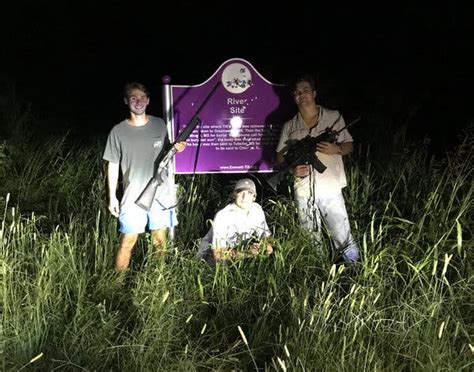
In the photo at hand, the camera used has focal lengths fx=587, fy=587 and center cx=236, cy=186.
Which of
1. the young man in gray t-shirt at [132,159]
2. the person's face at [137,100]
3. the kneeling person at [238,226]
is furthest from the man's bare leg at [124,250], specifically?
the person's face at [137,100]

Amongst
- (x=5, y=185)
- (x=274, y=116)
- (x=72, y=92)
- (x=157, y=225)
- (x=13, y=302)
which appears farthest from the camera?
(x=72, y=92)

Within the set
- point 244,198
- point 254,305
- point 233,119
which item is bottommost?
point 254,305

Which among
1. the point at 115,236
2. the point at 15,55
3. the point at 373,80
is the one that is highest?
the point at 15,55

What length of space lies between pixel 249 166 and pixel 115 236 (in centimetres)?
129

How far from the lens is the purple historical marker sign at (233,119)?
4969 millimetres

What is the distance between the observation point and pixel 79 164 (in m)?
6.82

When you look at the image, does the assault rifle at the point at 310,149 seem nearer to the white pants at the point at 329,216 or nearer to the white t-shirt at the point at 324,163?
the white t-shirt at the point at 324,163

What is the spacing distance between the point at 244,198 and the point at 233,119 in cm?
88

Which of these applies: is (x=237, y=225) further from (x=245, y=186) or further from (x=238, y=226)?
(x=245, y=186)

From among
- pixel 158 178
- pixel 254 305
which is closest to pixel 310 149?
pixel 158 178

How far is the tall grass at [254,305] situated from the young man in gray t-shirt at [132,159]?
0.22 meters

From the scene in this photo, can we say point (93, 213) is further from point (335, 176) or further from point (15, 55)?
point (15, 55)

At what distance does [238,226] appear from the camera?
4504 millimetres

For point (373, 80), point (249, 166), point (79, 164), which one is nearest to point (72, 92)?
point (79, 164)
